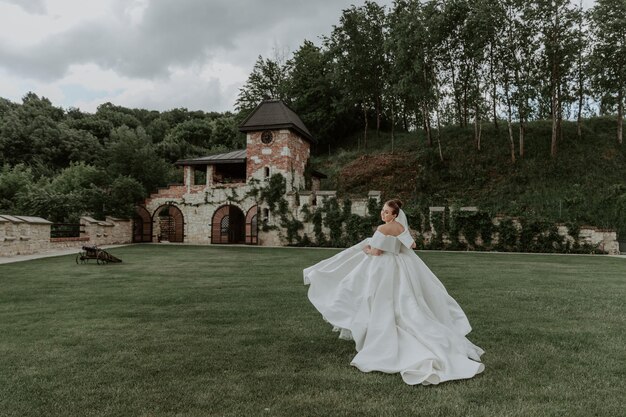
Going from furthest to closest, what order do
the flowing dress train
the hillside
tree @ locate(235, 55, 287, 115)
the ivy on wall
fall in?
tree @ locate(235, 55, 287, 115), the hillside, the ivy on wall, the flowing dress train

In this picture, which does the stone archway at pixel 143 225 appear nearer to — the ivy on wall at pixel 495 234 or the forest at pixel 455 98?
the forest at pixel 455 98

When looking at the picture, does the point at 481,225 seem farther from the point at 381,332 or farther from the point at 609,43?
the point at 381,332

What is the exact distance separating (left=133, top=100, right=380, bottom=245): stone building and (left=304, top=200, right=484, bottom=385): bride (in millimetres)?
19742

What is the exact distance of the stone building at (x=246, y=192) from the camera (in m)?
26.5

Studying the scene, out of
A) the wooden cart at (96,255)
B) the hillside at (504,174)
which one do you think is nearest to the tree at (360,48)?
the hillside at (504,174)

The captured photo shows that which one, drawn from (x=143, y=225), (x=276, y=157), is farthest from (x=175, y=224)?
(x=276, y=157)

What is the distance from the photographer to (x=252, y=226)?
1069 inches

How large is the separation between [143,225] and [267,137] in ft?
34.2

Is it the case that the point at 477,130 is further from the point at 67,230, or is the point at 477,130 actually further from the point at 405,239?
the point at 405,239

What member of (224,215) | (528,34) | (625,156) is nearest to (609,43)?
(528,34)

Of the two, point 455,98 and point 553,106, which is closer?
point 553,106

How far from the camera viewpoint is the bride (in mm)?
4176

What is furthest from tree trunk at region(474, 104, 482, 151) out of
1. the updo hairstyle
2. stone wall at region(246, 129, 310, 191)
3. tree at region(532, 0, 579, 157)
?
the updo hairstyle

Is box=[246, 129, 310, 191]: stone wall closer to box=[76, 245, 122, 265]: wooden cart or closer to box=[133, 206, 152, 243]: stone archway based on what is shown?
box=[133, 206, 152, 243]: stone archway
